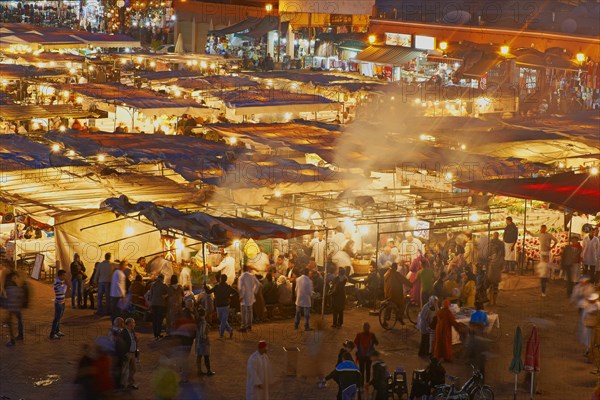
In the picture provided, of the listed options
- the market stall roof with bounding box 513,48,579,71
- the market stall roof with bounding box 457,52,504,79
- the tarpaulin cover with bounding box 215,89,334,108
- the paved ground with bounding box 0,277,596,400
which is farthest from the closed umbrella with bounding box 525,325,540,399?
the market stall roof with bounding box 457,52,504,79

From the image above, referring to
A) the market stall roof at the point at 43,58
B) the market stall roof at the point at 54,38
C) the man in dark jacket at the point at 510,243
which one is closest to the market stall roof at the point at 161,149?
the man in dark jacket at the point at 510,243

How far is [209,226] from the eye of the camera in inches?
618

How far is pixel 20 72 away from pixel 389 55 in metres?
14.8

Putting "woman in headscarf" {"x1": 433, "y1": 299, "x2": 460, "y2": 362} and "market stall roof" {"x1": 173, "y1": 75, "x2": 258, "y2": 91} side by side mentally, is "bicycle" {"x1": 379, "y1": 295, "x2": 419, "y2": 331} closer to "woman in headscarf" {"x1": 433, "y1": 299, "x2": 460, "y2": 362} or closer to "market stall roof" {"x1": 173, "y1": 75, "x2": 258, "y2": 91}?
"woman in headscarf" {"x1": 433, "y1": 299, "x2": 460, "y2": 362}

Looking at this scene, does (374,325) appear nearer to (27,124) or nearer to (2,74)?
(27,124)

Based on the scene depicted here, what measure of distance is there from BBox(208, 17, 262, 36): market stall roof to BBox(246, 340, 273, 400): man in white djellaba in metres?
40.2

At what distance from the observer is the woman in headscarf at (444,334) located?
1451 cm

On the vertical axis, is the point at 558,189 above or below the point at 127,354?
above

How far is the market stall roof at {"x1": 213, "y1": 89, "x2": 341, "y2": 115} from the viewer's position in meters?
27.1

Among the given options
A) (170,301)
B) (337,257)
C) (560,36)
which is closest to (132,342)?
(170,301)

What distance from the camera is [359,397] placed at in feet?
42.0

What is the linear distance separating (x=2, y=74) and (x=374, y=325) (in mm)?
18651

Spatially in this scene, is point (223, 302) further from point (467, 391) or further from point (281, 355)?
point (467, 391)

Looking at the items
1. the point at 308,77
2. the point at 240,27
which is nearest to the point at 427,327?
the point at 308,77
